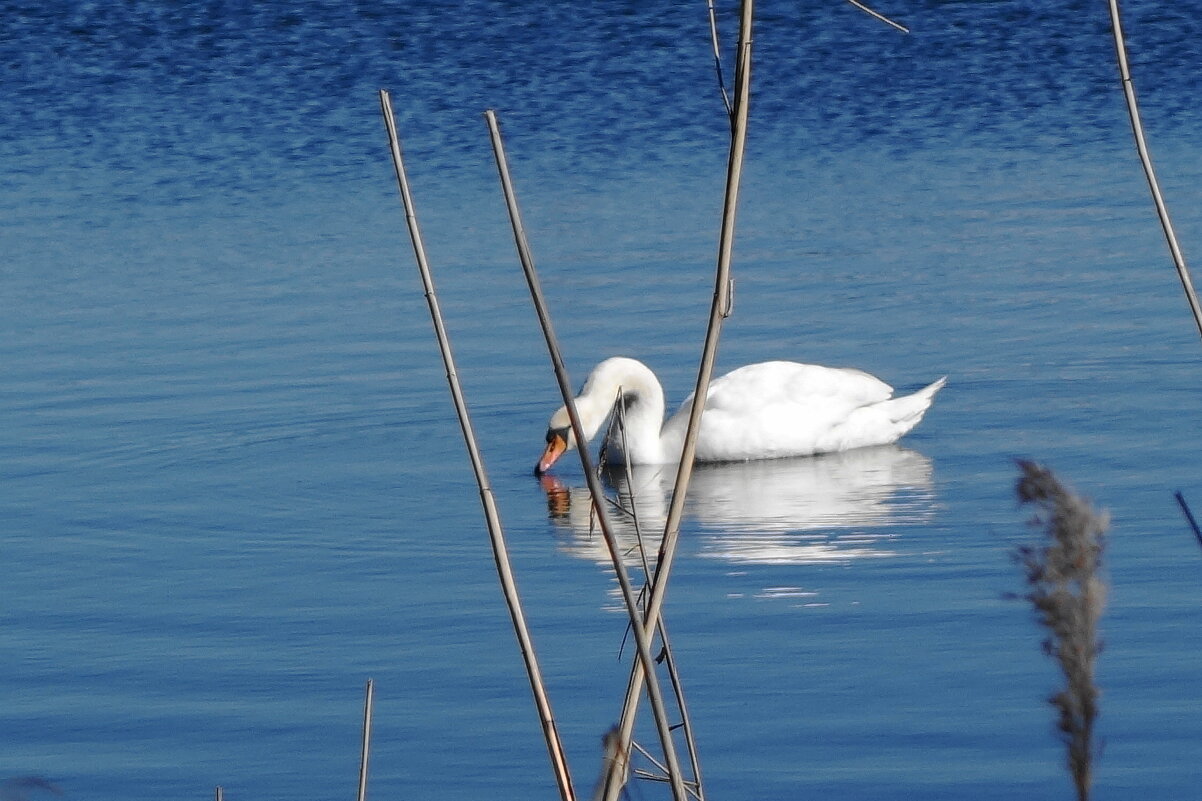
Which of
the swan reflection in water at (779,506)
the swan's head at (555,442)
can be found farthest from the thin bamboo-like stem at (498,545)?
the swan's head at (555,442)

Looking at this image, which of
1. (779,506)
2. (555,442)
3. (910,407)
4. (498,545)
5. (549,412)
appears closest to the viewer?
(498,545)

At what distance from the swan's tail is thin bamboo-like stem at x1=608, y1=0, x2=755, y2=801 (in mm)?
5694

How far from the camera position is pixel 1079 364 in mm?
8281

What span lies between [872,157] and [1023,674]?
Result: 948 centimetres

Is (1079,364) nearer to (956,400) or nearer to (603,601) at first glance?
(956,400)

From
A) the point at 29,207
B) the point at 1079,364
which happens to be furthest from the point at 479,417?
the point at 29,207

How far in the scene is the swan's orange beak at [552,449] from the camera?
746 cm

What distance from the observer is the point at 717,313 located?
1.97m

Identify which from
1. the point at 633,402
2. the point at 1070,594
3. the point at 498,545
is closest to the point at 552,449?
the point at 633,402

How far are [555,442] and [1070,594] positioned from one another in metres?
6.11

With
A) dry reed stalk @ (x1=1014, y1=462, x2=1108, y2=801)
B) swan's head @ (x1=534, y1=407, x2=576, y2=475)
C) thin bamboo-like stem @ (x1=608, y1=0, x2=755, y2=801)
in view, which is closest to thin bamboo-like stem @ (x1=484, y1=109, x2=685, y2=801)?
thin bamboo-like stem @ (x1=608, y1=0, x2=755, y2=801)

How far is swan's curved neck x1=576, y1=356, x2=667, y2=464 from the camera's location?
25.7 ft

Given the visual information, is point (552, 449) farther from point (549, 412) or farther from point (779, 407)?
point (779, 407)

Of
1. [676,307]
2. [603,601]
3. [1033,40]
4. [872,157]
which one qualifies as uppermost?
[603,601]
